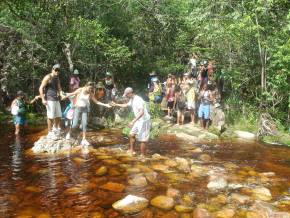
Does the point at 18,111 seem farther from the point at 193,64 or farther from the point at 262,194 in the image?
the point at 193,64

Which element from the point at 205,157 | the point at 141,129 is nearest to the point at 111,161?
the point at 141,129

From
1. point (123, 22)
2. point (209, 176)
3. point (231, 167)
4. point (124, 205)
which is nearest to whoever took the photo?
point (124, 205)

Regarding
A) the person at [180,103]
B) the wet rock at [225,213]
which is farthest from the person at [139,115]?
the person at [180,103]

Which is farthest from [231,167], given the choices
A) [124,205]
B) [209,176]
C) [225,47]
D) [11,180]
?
[225,47]

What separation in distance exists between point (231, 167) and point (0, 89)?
12.7 meters

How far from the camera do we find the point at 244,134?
14.6 metres

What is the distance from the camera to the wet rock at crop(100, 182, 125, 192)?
8.08m

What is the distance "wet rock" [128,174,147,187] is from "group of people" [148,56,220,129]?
706cm

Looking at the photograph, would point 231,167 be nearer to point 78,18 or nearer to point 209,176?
point 209,176

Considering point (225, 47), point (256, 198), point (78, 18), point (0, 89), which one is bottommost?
point (256, 198)

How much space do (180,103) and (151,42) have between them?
5966mm

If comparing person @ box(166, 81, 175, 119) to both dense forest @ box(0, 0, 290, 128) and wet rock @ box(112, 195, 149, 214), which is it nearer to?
dense forest @ box(0, 0, 290, 128)

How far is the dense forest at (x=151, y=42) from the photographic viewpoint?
1501cm

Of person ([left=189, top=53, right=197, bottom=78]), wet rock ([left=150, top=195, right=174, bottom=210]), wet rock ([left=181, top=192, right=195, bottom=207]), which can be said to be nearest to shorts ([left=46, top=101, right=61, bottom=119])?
wet rock ([left=150, top=195, right=174, bottom=210])
